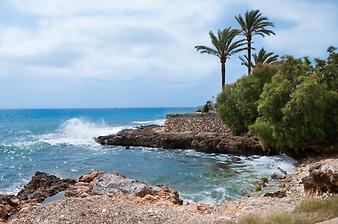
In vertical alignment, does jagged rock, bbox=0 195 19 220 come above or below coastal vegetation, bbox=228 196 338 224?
below

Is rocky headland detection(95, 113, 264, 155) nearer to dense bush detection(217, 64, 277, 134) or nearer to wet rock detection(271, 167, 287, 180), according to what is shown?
dense bush detection(217, 64, 277, 134)

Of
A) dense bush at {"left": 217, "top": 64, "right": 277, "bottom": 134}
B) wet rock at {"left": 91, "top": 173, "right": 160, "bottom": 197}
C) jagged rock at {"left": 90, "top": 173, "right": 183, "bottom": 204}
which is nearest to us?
jagged rock at {"left": 90, "top": 173, "right": 183, "bottom": 204}

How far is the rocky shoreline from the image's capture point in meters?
11.8

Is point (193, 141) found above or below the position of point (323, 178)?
below

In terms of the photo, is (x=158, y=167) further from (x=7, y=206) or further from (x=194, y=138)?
(x=7, y=206)

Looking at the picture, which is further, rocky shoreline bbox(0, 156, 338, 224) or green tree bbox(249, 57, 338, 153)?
green tree bbox(249, 57, 338, 153)

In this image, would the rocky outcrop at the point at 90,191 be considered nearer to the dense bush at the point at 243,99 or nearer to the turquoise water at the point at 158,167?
the turquoise water at the point at 158,167

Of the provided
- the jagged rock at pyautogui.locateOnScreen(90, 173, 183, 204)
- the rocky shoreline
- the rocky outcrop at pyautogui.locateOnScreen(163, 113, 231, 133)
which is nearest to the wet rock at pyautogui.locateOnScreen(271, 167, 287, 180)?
the rocky shoreline

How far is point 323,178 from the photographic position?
14609mm

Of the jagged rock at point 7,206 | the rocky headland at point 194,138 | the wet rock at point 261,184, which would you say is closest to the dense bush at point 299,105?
the rocky headland at point 194,138

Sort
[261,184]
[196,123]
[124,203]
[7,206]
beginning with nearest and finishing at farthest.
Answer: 1. [124,203]
2. [7,206]
3. [261,184]
4. [196,123]

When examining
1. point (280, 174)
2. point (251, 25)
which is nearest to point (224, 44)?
point (251, 25)

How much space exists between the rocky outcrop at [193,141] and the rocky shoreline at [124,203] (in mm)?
14717

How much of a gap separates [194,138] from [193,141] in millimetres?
654
